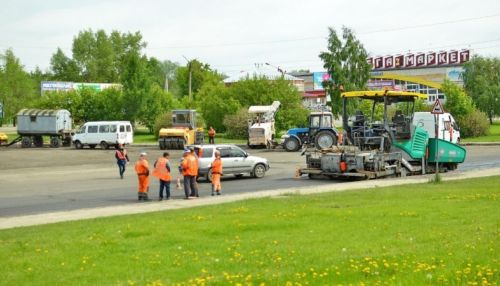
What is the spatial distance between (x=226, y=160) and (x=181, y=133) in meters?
24.3

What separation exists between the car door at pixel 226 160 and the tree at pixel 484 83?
2391 inches

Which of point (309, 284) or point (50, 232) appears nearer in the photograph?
point (309, 284)

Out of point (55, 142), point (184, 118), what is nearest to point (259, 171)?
point (184, 118)

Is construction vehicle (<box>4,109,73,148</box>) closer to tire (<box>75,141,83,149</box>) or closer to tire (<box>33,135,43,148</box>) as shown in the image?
tire (<box>33,135,43,148</box>)

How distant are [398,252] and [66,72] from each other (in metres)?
128

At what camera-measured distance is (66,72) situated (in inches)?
5187

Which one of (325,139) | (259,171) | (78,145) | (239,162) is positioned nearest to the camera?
(239,162)

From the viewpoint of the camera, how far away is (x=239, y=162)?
28016 mm

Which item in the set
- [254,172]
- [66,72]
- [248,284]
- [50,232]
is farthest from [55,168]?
[66,72]

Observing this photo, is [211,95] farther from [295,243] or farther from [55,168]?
[295,243]

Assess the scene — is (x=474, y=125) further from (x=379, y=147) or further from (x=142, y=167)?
(x=142, y=167)

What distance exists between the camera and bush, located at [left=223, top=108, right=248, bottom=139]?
63562 millimetres

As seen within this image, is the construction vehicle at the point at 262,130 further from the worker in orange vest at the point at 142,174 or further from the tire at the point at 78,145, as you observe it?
the worker in orange vest at the point at 142,174

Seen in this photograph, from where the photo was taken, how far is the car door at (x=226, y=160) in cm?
2773
